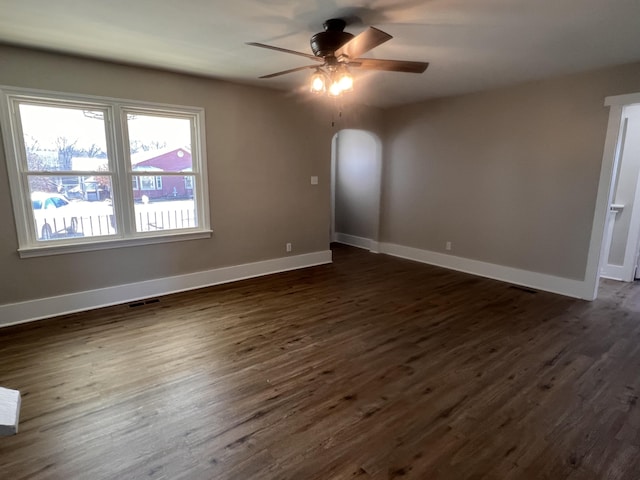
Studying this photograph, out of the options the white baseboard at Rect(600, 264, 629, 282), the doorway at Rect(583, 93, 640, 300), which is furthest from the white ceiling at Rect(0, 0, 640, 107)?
the white baseboard at Rect(600, 264, 629, 282)

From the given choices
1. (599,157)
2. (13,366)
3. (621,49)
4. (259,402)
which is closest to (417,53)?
(621,49)

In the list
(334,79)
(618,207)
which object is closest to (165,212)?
(334,79)

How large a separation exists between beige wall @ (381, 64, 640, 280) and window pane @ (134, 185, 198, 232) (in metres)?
3.46

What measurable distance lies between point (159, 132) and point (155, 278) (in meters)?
1.70

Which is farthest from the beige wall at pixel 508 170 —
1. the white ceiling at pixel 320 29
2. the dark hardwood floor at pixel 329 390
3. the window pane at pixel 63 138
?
the window pane at pixel 63 138

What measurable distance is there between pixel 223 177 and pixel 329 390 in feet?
10.00

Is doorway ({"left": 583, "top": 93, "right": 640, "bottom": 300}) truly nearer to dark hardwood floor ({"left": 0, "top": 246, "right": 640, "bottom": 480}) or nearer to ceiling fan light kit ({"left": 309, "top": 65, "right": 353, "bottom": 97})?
dark hardwood floor ({"left": 0, "top": 246, "right": 640, "bottom": 480})

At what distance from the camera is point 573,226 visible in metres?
4.02

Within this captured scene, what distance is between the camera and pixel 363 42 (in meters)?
A: 2.26

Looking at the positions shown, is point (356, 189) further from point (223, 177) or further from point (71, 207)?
point (71, 207)

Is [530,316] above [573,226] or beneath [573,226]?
beneath

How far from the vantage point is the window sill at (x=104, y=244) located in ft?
10.9

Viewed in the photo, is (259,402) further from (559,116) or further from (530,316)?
(559,116)

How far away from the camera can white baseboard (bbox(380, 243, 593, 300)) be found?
13.5 feet
